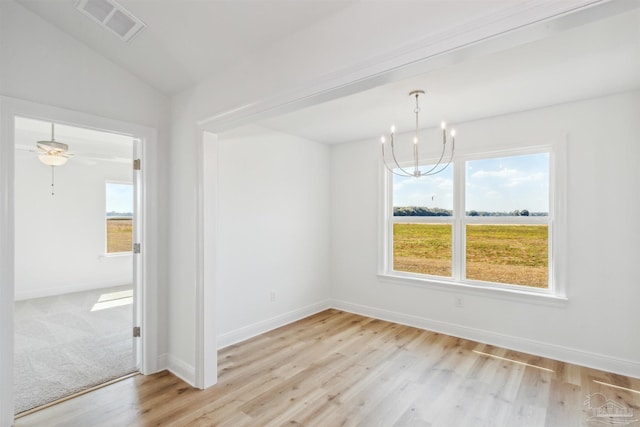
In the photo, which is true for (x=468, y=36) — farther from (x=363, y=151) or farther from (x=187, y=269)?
(x=363, y=151)

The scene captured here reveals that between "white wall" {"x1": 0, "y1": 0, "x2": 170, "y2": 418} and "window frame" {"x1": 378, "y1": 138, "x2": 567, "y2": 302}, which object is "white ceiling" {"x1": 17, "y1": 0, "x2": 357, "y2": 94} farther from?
"window frame" {"x1": 378, "y1": 138, "x2": 567, "y2": 302}

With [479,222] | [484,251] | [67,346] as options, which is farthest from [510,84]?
[67,346]

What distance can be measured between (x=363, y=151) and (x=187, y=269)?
2.81m

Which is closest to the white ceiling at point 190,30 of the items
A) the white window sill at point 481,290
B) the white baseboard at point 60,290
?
the white window sill at point 481,290

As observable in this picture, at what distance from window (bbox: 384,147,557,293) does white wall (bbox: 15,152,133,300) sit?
555 centimetres

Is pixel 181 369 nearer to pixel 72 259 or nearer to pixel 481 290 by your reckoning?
pixel 481 290

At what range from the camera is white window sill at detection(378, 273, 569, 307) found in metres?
2.99

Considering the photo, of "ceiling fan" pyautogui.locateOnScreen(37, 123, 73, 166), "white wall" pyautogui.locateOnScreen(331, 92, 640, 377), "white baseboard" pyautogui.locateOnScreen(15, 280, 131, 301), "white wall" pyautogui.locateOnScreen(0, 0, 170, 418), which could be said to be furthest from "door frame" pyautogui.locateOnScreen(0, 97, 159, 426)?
"white baseboard" pyautogui.locateOnScreen(15, 280, 131, 301)

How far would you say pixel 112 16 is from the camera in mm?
1969

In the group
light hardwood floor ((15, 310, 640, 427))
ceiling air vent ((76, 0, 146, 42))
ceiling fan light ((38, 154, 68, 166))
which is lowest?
light hardwood floor ((15, 310, 640, 427))

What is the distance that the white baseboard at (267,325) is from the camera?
3297 millimetres

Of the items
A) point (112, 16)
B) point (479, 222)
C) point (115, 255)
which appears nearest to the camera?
point (112, 16)

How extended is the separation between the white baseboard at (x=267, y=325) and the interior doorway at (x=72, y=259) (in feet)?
2.80

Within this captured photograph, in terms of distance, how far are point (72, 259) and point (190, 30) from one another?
558cm
